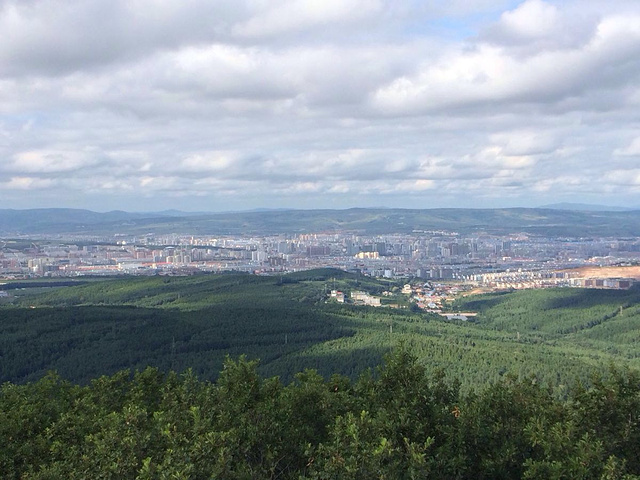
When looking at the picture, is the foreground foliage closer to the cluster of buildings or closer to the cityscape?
the cityscape

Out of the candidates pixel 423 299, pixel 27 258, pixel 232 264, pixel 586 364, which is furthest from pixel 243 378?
pixel 27 258

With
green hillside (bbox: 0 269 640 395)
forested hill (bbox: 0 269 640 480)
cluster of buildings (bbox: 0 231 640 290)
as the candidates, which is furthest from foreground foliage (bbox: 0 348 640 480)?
cluster of buildings (bbox: 0 231 640 290)

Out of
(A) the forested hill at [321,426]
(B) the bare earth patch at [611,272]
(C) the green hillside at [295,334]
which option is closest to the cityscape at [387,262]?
(B) the bare earth patch at [611,272]

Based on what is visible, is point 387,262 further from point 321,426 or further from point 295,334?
point 321,426

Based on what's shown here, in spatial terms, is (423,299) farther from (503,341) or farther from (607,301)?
(503,341)

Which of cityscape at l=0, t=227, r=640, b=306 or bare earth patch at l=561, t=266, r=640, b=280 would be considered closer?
bare earth patch at l=561, t=266, r=640, b=280

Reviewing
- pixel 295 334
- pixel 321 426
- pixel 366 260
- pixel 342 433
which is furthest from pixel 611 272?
pixel 342 433

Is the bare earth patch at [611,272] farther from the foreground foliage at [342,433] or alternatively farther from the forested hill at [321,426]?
the foreground foliage at [342,433]
